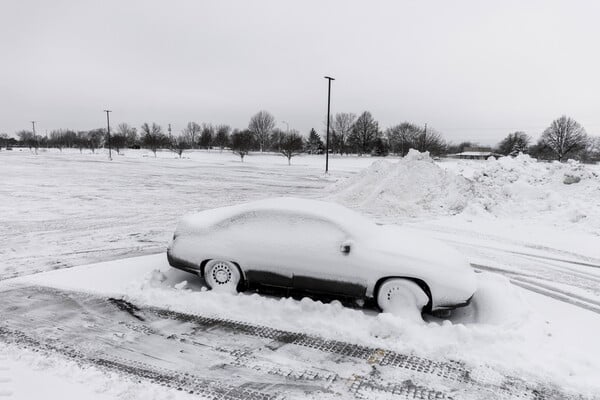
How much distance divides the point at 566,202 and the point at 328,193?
413 inches

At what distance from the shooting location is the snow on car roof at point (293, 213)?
6.28 meters

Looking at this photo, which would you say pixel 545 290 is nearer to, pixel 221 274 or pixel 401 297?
pixel 401 297

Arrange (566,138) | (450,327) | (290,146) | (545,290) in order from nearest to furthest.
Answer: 1. (450,327)
2. (545,290)
3. (290,146)
4. (566,138)

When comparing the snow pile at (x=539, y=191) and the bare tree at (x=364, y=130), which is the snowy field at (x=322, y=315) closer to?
the snow pile at (x=539, y=191)

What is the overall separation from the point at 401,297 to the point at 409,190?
12.1 m

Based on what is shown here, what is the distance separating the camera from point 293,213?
250 inches

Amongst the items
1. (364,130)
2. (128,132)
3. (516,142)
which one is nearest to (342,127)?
(364,130)

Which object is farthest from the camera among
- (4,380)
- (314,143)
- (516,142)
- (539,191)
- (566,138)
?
(314,143)

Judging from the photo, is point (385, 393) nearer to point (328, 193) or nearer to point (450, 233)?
point (450, 233)

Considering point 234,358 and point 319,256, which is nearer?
point 234,358

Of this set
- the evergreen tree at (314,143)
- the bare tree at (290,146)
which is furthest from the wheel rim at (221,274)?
the evergreen tree at (314,143)

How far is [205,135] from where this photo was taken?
99688mm

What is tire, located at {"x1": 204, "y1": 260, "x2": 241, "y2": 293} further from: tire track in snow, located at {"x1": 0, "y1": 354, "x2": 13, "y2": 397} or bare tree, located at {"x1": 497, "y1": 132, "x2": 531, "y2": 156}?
bare tree, located at {"x1": 497, "y1": 132, "x2": 531, "y2": 156}

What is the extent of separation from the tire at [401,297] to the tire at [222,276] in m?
2.30
